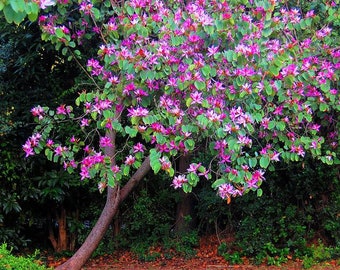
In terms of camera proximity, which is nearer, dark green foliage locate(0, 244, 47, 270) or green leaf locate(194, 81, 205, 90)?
green leaf locate(194, 81, 205, 90)

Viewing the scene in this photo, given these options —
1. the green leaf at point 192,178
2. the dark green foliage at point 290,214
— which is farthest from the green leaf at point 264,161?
the dark green foliage at point 290,214

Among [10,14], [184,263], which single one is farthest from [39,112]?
[184,263]

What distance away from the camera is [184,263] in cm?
605

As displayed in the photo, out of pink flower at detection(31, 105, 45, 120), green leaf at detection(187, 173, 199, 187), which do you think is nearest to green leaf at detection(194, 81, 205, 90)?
green leaf at detection(187, 173, 199, 187)

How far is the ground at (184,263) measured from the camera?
5747mm

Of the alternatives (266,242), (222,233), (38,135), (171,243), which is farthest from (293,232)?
(38,135)

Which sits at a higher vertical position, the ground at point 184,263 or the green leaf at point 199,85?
the green leaf at point 199,85

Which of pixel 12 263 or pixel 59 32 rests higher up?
pixel 59 32

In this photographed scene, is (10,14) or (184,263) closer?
(10,14)

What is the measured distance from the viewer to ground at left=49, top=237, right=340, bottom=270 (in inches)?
226

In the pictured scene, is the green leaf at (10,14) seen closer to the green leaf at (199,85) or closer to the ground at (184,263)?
the green leaf at (199,85)

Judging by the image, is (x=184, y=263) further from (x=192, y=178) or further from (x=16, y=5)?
(x=16, y=5)

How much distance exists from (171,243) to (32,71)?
2748mm

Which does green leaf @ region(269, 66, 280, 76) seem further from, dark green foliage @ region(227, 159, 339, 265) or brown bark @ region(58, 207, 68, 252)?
brown bark @ region(58, 207, 68, 252)
